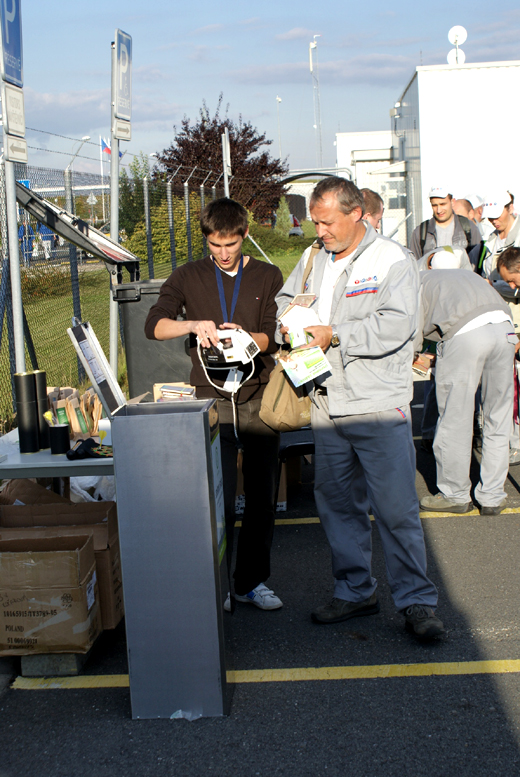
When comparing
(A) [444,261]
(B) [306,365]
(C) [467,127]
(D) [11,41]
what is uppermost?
(C) [467,127]

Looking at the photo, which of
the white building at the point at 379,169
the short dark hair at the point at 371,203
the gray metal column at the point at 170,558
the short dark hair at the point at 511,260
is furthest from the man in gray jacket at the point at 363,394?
the white building at the point at 379,169

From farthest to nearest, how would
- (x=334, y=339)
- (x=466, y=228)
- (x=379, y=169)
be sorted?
(x=379, y=169) → (x=466, y=228) → (x=334, y=339)

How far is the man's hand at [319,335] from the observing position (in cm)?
312

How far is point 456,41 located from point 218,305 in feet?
67.3

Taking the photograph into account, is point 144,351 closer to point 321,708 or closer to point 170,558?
point 170,558

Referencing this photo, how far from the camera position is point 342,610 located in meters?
3.66

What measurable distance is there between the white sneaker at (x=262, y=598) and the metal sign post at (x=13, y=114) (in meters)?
2.06

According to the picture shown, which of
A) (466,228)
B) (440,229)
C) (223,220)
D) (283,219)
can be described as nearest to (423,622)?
(223,220)

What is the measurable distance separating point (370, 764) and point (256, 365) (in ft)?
6.10

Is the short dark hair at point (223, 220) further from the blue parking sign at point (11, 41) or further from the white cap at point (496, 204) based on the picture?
the white cap at point (496, 204)

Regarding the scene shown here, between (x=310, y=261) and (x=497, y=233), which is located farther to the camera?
(x=497, y=233)

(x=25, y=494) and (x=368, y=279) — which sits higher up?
(x=368, y=279)

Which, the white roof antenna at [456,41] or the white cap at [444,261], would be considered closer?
the white cap at [444,261]

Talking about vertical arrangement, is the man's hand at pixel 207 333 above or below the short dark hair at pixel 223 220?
below
